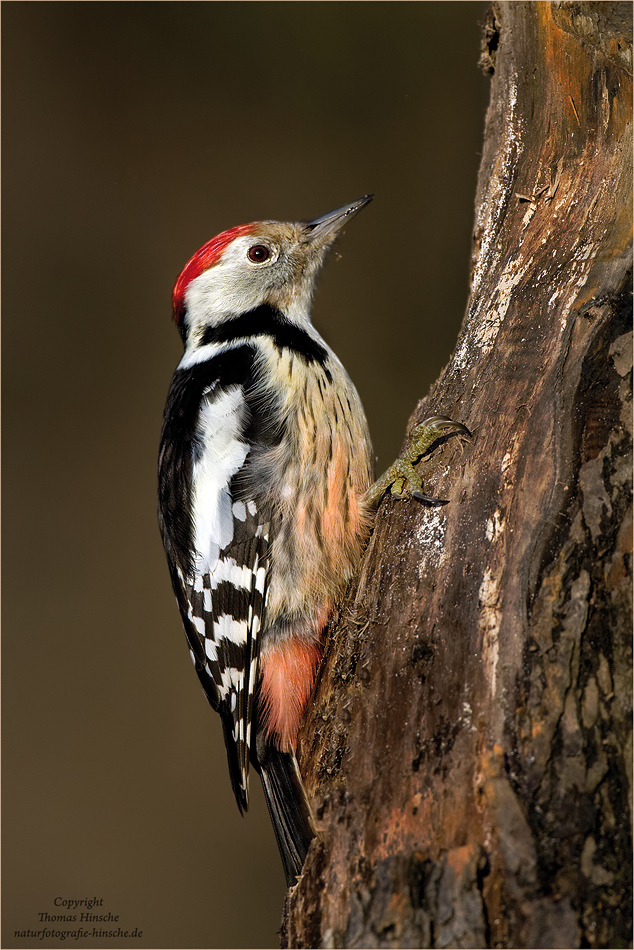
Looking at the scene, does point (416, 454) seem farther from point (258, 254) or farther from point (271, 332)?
point (258, 254)

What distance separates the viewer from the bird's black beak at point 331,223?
2.41 meters

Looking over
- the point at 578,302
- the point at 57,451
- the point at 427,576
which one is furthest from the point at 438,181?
the point at 427,576

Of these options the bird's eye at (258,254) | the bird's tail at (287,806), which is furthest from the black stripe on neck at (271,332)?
the bird's tail at (287,806)

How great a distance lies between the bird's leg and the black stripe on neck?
502 millimetres

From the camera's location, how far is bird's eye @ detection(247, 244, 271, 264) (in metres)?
A: 2.32

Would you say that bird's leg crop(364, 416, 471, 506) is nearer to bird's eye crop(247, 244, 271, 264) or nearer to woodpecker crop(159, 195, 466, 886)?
woodpecker crop(159, 195, 466, 886)

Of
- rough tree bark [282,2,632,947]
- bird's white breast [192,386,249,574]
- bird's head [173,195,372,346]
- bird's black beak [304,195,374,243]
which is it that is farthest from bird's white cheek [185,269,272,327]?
rough tree bark [282,2,632,947]

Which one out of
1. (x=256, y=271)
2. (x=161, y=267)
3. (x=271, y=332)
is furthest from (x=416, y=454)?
(x=161, y=267)

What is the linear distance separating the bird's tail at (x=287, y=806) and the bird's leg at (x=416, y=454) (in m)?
0.69

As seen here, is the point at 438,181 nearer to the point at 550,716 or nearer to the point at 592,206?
the point at 592,206

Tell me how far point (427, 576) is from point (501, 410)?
357mm

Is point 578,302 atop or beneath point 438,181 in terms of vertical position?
beneath

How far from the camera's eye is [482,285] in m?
1.67

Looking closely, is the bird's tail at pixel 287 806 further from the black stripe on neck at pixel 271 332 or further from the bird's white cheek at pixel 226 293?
the bird's white cheek at pixel 226 293
